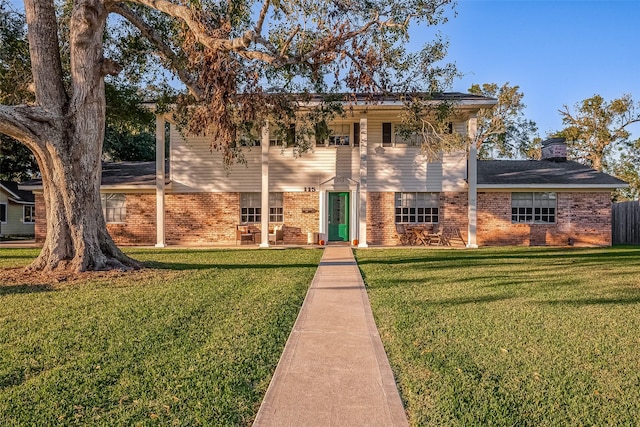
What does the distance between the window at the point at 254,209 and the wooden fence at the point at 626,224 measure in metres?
14.9

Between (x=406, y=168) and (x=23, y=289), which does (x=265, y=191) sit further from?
(x=23, y=289)

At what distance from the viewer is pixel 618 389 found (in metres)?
3.39

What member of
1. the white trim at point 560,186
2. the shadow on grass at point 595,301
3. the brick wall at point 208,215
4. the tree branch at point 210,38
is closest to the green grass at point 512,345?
the shadow on grass at point 595,301

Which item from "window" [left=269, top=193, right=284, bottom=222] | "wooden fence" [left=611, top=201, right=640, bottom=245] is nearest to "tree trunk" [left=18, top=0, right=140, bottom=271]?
"window" [left=269, top=193, right=284, bottom=222]

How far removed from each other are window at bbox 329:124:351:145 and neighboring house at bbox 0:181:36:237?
1908 cm

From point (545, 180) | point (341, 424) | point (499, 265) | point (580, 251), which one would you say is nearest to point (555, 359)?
point (341, 424)

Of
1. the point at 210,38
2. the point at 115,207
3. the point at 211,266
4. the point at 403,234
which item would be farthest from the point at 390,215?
the point at 115,207

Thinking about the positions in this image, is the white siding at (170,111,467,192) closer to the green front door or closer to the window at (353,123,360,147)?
the window at (353,123,360,147)

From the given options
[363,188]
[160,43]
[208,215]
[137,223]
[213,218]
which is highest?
[160,43]

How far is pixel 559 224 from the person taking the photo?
17312mm

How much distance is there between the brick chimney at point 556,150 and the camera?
21.2 meters

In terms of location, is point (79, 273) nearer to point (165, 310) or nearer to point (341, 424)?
point (165, 310)

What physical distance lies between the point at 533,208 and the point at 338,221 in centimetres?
777

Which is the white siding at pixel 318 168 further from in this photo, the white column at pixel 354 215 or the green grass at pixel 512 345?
the green grass at pixel 512 345
